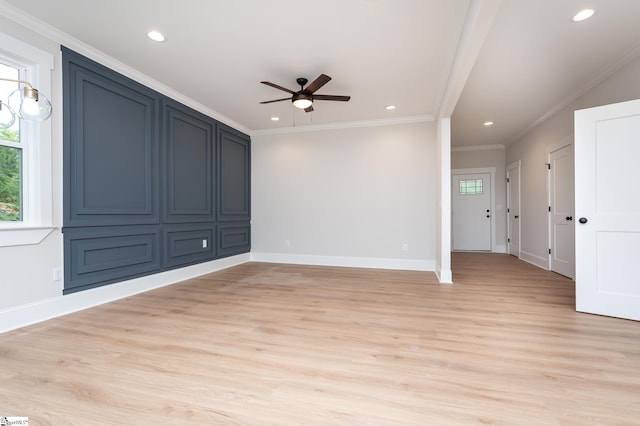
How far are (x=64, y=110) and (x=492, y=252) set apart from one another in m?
8.13

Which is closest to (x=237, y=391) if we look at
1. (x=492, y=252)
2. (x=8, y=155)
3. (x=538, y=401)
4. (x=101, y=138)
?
(x=538, y=401)

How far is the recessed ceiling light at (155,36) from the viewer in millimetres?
2662

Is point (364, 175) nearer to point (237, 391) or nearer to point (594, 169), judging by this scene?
point (594, 169)

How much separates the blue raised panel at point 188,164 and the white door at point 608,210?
4.77 metres

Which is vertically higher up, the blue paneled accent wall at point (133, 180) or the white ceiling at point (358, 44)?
the white ceiling at point (358, 44)

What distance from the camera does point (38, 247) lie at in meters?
2.56

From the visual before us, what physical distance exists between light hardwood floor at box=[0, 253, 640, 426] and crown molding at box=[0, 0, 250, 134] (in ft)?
8.57

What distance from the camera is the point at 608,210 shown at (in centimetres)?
265

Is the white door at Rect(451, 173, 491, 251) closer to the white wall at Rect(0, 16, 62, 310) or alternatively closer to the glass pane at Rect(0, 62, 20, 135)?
the white wall at Rect(0, 16, 62, 310)

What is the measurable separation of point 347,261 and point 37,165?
14.0 feet

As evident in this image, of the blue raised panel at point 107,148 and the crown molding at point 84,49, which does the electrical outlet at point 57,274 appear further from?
the crown molding at point 84,49

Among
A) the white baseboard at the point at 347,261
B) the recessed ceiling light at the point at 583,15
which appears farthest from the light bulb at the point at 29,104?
the white baseboard at the point at 347,261

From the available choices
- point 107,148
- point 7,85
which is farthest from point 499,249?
point 7,85

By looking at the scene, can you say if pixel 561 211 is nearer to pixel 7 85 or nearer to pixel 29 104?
pixel 29 104
